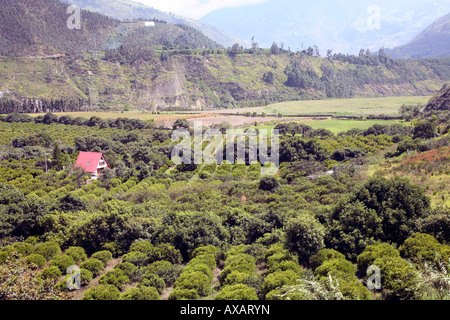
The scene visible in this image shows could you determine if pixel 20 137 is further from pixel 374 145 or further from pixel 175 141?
pixel 374 145

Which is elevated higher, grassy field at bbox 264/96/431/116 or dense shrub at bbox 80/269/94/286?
grassy field at bbox 264/96/431/116

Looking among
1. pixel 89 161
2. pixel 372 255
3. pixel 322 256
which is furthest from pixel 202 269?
pixel 89 161

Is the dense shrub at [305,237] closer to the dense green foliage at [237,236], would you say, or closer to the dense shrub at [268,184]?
the dense green foliage at [237,236]

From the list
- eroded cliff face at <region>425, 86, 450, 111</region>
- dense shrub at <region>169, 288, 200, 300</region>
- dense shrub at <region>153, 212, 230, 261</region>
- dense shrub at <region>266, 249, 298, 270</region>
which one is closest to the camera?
dense shrub at <region>169, 288, 200, 300</region>

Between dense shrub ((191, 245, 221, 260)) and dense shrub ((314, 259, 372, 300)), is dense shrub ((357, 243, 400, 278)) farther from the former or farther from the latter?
dense shrub ((191, 245, 221, 260))

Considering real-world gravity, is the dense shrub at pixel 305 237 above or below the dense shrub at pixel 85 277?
above

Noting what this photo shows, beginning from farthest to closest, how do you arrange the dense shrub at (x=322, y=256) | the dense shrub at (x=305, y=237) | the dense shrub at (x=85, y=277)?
1. the dense shrub at (x=85, y=277)
2. the dense shrub at (x=305, y=237)
3. the dense shrub at (x=322, y=256)

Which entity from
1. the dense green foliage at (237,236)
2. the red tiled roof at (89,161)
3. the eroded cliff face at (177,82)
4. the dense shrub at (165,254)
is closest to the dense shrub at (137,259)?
the dense green foliage at (237,236)

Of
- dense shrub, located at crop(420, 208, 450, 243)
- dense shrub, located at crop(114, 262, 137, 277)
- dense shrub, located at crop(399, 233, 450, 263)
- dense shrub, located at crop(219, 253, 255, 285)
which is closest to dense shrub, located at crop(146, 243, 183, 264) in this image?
dense shrub, located at crop(114, 262, 137, 277)
